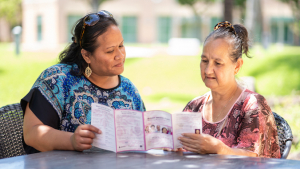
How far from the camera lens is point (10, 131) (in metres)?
3.05

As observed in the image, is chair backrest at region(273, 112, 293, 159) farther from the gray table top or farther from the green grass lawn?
the green grass lawn

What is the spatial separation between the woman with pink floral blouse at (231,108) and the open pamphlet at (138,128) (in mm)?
79

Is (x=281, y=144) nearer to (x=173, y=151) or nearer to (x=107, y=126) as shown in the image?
(x=173, y=151)

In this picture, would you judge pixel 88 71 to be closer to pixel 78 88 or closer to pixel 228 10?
pixel 78 88

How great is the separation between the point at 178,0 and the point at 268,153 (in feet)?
98.5

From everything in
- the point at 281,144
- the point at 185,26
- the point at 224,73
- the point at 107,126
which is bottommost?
the point at 281,144

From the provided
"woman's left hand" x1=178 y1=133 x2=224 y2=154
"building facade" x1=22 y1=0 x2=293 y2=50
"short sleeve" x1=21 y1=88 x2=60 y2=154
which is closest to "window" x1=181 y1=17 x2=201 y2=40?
"building facade" x1=22 y1=0 x2=293 y2=50

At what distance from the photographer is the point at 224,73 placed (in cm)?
259

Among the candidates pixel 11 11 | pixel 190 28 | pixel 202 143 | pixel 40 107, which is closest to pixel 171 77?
pixel 40 107

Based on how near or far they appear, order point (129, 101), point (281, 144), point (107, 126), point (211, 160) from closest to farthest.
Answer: point (211, 160)
point (107, 126)
point (281, 144)
point (129, 101)

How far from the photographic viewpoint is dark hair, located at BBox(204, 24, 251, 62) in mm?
2646

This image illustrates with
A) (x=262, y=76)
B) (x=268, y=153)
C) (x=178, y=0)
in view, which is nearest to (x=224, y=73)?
(x=268, y=153)

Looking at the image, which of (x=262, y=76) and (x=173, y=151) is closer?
(x=173, y=151)

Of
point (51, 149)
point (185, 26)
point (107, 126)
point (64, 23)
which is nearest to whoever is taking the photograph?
point (107, 126)
